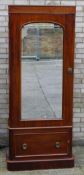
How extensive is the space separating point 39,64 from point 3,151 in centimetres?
134

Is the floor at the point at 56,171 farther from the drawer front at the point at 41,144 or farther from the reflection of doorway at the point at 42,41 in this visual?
the reflection of doorway at the point at 42,41

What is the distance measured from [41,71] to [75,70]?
86 centimetres

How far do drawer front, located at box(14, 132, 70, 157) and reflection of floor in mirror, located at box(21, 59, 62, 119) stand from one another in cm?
22

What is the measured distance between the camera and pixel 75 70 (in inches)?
239

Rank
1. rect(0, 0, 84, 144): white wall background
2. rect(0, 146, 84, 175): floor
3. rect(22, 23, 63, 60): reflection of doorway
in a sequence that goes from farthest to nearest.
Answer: rect(0, 0, 84, 144): white wall background → rect(0, 146, 84, 175): floor → rect(22, 23, 63, 60): reflection of doorway

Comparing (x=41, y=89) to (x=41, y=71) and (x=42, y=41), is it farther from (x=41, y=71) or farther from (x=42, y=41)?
(x=42, y=41)

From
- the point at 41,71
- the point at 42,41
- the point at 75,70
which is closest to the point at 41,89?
the point at 41,71

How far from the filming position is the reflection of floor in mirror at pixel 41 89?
5.32 metres

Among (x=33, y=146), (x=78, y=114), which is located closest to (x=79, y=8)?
(x=78, y=114)

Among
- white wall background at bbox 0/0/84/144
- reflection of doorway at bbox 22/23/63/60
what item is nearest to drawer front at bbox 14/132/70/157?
white wall background at bbox 0/0/84/144

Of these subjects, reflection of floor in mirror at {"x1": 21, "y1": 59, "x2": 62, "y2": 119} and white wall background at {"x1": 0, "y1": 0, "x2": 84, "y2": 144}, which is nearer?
reflection of floor in mirror at {"x1": 21, "y1": 59, "x2": 62, "y2": 119}

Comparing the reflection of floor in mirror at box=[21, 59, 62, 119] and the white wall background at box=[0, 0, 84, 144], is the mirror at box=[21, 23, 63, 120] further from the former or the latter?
the white wall background at box=[0, 0, 84, 144]

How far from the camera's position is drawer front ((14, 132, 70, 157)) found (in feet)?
17.7

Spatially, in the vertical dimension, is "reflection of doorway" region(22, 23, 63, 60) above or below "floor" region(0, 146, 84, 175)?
above
